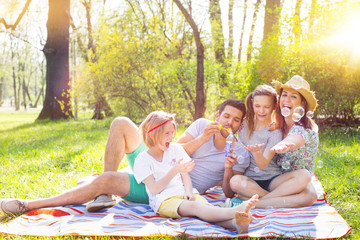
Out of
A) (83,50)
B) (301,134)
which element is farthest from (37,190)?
(83,50)

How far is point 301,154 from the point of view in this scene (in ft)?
9.82

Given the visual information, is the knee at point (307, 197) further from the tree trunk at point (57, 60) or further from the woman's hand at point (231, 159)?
the tree trunk at point (57, 60)

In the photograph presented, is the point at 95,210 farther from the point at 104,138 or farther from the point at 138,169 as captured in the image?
the point at 104,138

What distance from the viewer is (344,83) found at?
6.45 meters

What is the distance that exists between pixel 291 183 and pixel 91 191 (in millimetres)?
1699

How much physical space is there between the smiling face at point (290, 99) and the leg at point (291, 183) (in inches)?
21.4

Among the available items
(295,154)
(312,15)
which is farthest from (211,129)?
(312,15)

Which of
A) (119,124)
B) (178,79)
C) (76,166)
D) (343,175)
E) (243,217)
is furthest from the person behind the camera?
(178,79)

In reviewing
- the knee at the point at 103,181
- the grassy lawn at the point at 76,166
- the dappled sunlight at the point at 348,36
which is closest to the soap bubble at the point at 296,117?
the grassy lawn at the point at 76,166

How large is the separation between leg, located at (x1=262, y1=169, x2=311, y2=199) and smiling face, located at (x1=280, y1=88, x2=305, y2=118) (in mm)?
544

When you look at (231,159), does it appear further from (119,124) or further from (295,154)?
Result: (119,124)

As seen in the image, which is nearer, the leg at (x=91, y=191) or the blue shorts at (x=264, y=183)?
the leg at (x=91, y=191)

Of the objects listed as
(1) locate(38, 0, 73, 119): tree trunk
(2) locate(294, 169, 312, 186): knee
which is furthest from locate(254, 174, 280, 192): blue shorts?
(1) locate(38, 0, 73, 119): tree trunk

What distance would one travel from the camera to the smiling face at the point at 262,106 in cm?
305
